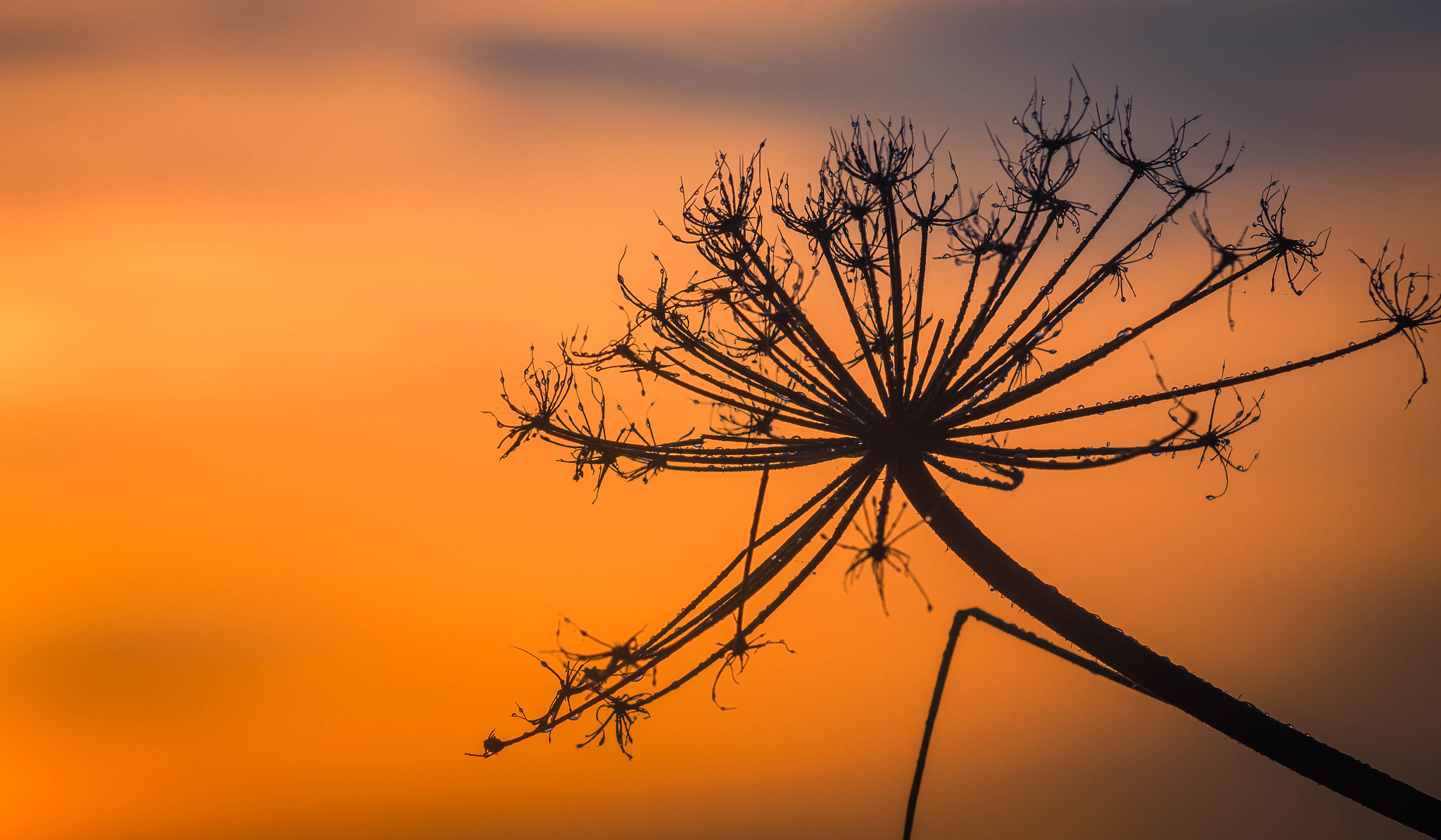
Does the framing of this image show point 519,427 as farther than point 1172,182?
Yes

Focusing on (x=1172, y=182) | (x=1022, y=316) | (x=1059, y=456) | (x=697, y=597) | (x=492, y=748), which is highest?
(x=1172, y=182)

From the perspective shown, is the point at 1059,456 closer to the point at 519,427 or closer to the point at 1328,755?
the point at 1328,755

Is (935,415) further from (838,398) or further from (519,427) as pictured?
(519,427)

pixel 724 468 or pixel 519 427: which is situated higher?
pixel 519 427

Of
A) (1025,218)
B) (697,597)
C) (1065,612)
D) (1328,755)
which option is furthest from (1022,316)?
(1328,755)

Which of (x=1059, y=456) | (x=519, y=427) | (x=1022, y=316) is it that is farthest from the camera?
(x=519, y=427)

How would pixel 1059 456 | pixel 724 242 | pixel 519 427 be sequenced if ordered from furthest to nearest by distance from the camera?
pixel 519 427 < pixel 724 242 < pixel 1059 456
